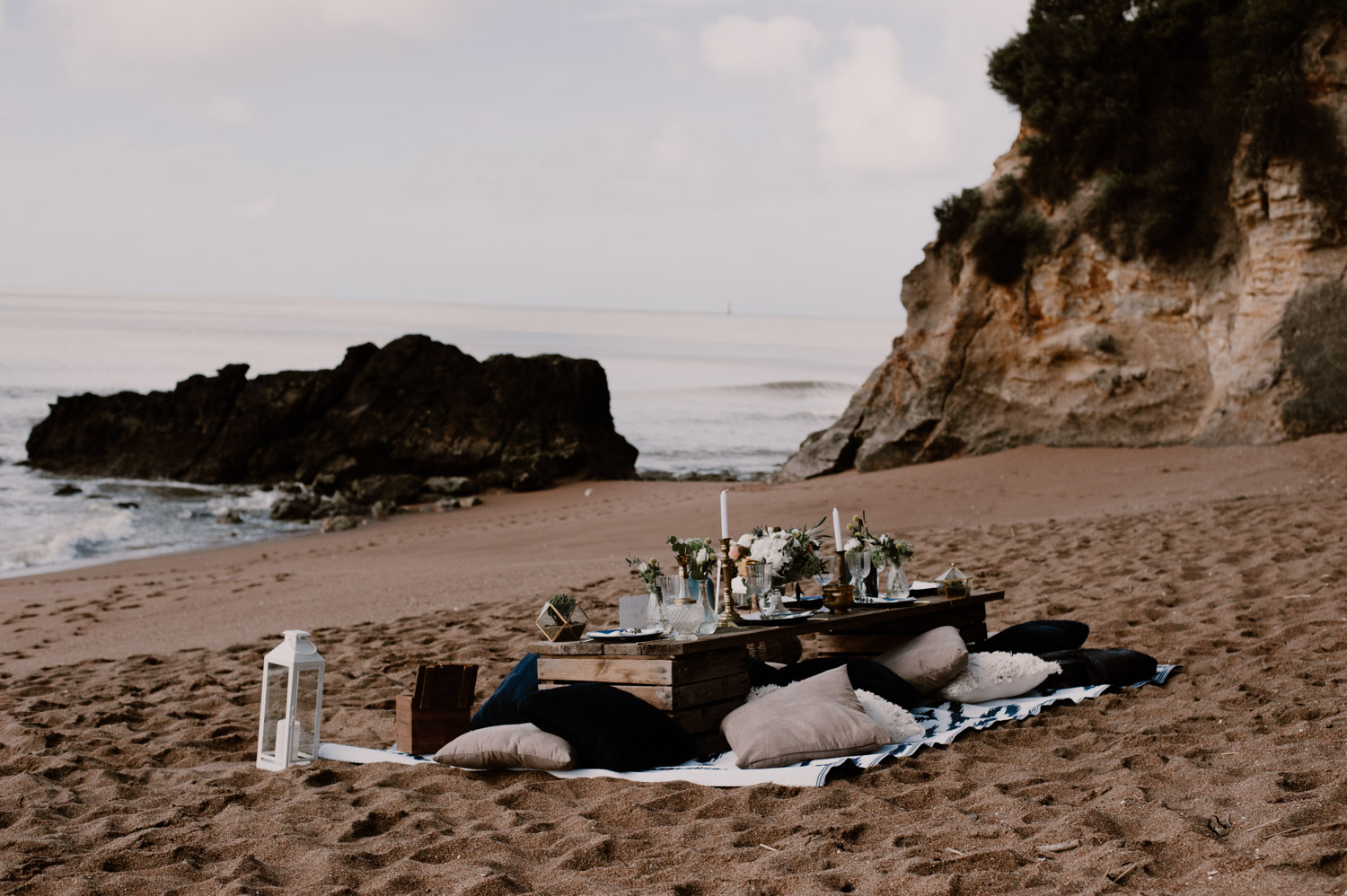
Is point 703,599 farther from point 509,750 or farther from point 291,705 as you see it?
point 291,705

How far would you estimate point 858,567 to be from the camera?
552 cm

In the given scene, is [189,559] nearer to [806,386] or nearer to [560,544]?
[560,544]

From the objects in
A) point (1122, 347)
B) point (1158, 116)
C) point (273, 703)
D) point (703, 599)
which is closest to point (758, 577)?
point (703, 599)

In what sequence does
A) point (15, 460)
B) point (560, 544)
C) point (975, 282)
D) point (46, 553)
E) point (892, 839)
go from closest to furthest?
point (892, 839) < point (560, 544) < point (46, 553) < point (975, 282) < point (15, 460)

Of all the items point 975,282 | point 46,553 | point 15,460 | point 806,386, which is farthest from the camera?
point 806,386

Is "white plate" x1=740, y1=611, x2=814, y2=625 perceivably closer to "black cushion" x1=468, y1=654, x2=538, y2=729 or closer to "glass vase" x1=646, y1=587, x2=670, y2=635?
"glass vase" x1=646, y1=587, x2=670, y2=635

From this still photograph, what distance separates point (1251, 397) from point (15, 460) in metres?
23.8

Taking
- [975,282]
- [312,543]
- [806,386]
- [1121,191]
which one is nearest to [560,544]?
[312,543]

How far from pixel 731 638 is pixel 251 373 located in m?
52.9

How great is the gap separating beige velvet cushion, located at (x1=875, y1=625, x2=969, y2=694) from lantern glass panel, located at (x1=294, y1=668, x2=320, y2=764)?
8.58 feet

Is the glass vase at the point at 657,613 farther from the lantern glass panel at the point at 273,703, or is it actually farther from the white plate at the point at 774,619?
the lantern glass panel at the point at 273,703

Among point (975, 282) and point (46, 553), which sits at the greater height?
point (975, 282)

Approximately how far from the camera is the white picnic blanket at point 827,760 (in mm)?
4117

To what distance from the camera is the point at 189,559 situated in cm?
1328
